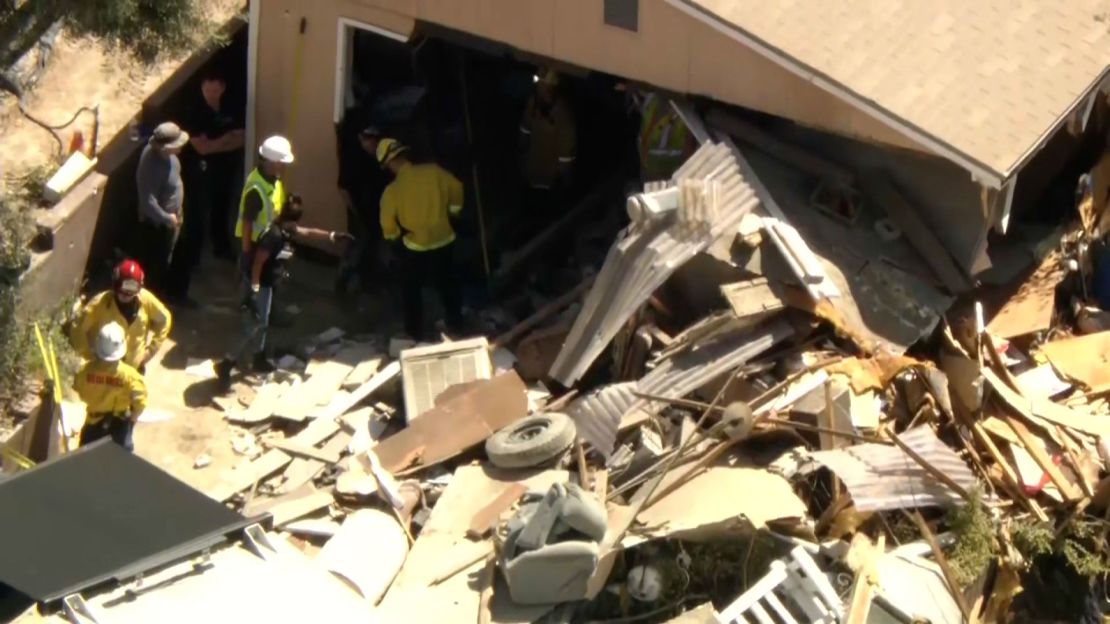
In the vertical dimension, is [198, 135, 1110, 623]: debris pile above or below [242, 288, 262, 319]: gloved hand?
below

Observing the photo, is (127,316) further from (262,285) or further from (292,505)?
(292,505)

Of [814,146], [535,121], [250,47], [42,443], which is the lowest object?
[42,443]

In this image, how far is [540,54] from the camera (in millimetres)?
14828

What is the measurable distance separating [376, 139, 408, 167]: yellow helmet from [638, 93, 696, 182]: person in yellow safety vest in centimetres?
195

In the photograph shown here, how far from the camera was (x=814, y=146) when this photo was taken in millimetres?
14227

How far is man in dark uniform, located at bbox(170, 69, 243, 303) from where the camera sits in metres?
Answer: 15.6

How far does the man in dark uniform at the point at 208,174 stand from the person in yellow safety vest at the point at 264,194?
1.19m

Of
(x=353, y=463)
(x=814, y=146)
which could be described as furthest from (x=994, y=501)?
(x=353, y=463)

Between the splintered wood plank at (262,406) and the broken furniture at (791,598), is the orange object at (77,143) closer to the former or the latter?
the splintered wood plank at (262,406)

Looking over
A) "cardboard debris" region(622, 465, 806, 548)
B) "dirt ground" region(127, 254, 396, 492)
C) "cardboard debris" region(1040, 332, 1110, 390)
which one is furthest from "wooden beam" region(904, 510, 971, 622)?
"dirt ground" region(127, 254, 396, 492)

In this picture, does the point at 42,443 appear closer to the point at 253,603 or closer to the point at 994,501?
the point at 253,603

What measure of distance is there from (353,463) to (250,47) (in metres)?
4.35

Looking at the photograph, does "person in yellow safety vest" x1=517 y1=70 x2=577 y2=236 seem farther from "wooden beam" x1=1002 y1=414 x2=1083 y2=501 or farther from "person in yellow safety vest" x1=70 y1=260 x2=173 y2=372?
"wooden beam" x1=1002 y1=414 x2=1083 y2=501

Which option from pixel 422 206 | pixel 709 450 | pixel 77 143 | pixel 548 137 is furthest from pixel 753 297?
pixel 77 143
